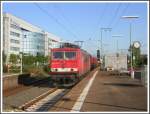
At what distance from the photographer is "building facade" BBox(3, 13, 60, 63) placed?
4395 inches

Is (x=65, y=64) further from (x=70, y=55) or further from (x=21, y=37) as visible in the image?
(x=21, y=37)

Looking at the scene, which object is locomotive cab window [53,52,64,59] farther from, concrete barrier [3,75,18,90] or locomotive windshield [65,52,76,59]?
concrete barrier [3,75,18,90]

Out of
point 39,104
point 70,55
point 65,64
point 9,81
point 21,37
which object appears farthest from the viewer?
point 21,37

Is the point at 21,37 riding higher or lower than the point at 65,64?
higher

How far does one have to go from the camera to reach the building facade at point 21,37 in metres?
112

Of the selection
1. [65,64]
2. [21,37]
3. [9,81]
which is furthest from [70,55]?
[21,37]

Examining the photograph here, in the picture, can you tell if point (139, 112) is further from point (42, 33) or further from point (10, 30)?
point (42, 33)

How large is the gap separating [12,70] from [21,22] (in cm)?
7181

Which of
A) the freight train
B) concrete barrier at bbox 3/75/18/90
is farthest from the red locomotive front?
concrete barrier at bbox 3/75/18/90

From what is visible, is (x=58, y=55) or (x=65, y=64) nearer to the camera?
(x=65, y=64)

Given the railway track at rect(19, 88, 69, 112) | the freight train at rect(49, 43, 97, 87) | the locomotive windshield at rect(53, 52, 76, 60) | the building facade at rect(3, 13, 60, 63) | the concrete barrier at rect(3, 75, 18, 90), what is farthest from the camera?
the building facade at rect(3, 13, 60, 63)

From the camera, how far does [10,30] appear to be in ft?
377

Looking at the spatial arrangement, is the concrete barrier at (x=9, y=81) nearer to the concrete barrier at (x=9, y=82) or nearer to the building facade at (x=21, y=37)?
the concrete barrier at (x=9, y=82)

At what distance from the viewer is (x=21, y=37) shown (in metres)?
126
